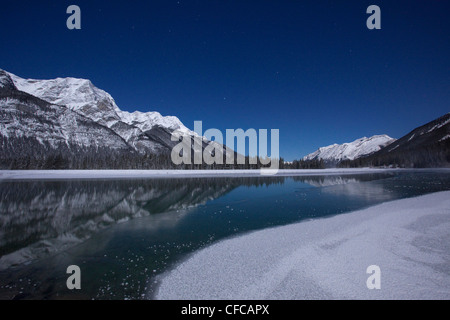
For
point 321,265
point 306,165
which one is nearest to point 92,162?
point 306,165

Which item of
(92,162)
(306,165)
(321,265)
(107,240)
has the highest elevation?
(92,162)

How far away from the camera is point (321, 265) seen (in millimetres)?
6766

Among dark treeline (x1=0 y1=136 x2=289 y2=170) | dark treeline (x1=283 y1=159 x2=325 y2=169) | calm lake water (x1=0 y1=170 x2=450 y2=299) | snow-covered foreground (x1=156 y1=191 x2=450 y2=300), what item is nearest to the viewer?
snow-covered foreground (x1=156 y1=191 x2=450 y2=300)

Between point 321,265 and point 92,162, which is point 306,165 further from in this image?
point 321,265

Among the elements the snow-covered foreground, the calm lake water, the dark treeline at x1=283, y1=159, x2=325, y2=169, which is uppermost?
the dark treeline at x1=283, y1=159, x2=325, y2=169

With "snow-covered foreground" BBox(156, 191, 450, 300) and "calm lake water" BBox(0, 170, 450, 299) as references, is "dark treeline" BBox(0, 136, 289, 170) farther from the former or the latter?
"snow-covered foreground" BBox(156, 191, 450, 300)

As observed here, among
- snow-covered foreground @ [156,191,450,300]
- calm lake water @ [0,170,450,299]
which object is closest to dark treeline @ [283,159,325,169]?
calm lake water @ [0,170,450,299]

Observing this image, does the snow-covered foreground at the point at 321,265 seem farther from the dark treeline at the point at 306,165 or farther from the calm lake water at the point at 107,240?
the dark treeline at the point at 306,165

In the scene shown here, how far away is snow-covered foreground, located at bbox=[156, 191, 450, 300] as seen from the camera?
17.8 ft

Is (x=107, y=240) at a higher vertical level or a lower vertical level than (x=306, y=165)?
lower

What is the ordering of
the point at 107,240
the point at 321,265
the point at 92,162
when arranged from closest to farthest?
the point at 321,265, the point at 107,240, the point at 92,162

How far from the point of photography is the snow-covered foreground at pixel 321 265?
17.8 ft

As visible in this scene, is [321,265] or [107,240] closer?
[321,265]
